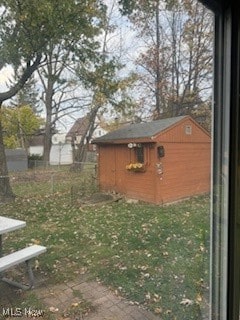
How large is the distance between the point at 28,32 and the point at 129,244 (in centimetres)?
→ 70

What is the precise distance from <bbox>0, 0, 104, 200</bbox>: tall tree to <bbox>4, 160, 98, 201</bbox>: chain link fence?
0.05 metres

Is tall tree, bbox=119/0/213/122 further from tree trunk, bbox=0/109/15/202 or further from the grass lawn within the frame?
tree trunk, bbox=0/109/15/202

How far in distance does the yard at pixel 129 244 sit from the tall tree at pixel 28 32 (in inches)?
5.4

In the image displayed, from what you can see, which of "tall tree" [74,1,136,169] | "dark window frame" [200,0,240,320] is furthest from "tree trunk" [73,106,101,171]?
"dark window frame" [200,0,240,320]

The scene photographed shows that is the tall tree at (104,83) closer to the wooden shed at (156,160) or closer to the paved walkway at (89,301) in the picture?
the wooden shed at (156,160)

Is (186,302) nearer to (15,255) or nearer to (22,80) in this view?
(15,255)

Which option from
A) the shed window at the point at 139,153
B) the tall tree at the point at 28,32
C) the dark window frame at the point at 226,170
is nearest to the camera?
the tall tree at the point at 28,32

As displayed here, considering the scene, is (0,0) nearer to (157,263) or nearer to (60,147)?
(60,147)

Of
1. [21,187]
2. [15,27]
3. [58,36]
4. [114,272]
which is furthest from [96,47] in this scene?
[114,272]

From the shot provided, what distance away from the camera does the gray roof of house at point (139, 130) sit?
0.98 m

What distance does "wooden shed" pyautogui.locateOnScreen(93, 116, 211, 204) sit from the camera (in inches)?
40.0

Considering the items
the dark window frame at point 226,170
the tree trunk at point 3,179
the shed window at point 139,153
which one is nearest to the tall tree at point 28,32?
the tree trunk at point 3,179

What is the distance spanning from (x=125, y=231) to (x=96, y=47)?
58 cm

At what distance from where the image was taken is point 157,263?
1089 mm
